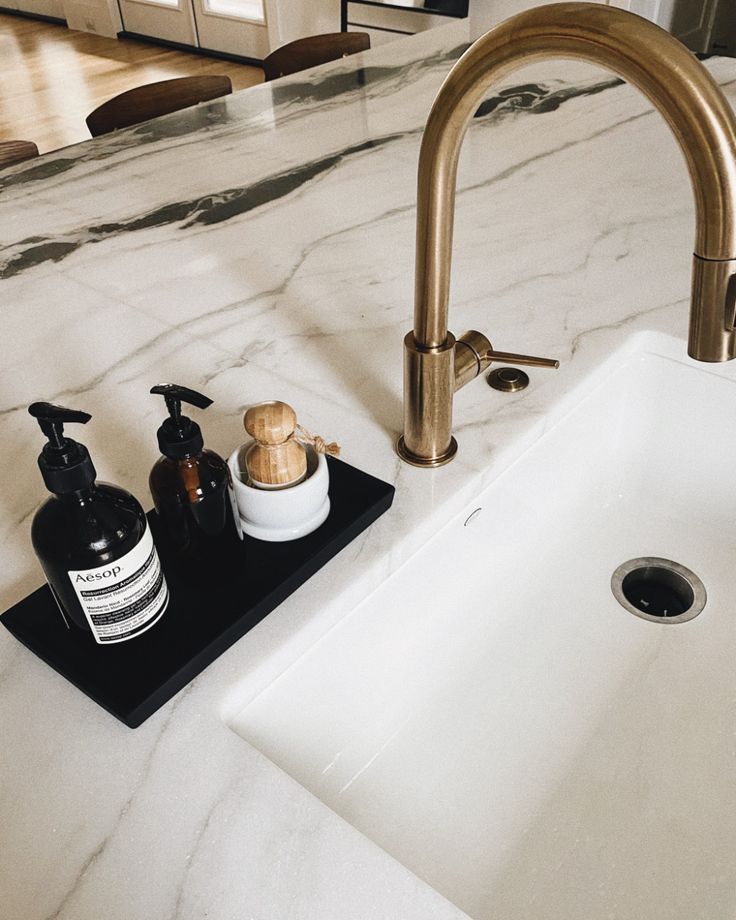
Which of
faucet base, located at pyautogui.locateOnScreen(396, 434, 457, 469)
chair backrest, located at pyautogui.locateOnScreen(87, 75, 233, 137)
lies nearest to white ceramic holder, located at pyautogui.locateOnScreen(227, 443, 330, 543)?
faucet base, located at pyautogui.locateOnScreen(396, 434, 457, 469)

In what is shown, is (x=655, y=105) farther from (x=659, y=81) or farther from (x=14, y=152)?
(x=14, y=152)

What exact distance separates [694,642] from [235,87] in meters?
4.69

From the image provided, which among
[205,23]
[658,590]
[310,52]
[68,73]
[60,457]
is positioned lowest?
[68,73]

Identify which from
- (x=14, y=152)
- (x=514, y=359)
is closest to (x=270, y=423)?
(x=514, y=359)

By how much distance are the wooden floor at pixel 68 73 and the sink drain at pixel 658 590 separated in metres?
4.06

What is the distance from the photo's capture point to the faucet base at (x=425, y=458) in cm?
69

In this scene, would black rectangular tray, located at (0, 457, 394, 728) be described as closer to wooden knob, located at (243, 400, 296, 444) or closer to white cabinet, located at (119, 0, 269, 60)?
wooden knob, located at (243, 400, 296, 444)

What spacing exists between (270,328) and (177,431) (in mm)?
408

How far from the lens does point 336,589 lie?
587 millimetres

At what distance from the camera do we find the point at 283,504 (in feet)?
1.91

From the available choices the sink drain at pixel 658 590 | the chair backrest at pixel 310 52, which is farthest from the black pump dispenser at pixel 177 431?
the chair backrest at pixel 310 52

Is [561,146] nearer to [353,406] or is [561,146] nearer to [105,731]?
[353,406]

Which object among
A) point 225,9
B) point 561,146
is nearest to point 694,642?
point 561,146

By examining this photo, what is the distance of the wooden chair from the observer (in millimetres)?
1487
